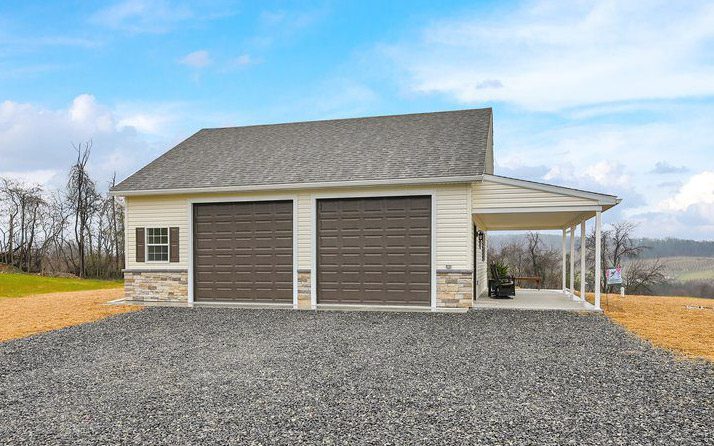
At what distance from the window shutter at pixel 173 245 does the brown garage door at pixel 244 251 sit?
1.55ft

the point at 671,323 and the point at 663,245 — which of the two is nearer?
the point at 671,323

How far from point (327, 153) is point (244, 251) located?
3.44 m

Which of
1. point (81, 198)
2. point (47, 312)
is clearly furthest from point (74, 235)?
point (47, 312)

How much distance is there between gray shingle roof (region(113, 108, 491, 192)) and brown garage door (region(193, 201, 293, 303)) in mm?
769

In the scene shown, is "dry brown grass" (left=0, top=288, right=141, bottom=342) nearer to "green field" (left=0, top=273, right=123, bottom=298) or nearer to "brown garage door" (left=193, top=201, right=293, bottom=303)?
"brown garage door" (left=193, top=201, right=293, bottom=303)

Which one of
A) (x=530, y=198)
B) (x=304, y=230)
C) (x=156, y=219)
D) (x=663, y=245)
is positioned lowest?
(x=663, y=245)

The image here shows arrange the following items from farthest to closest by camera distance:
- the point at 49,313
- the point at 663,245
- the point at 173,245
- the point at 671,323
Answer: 1. the point at 663,245
2. the point at 173,245
3. the point at 49,313
4. the point at 671,323

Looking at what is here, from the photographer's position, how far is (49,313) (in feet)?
39.4

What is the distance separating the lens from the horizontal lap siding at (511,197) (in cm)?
1099

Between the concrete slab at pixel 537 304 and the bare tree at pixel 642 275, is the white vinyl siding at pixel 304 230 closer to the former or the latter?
the concrete slab at pixel 537 304

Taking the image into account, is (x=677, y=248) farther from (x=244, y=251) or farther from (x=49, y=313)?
(x=49, y=313)

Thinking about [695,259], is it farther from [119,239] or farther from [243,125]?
[119,239]

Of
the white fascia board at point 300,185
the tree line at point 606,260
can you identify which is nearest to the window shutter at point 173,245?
the white fascia board at point 300,185

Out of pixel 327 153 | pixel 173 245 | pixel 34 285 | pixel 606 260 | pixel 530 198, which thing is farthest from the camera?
pixel 606 260
